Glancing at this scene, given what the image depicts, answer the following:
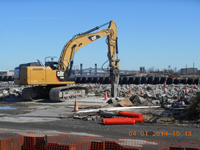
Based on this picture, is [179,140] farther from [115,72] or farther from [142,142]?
[115,72]

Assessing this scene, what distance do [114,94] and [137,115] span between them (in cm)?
954

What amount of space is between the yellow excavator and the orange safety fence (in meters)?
8.63

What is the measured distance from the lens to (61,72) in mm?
18750

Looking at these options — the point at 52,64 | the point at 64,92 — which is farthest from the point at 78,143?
the point at 52,64

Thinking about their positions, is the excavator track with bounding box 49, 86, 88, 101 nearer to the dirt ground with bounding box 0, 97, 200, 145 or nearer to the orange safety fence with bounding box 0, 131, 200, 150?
the dirt ground with bounding box 0, 97, 200, 145

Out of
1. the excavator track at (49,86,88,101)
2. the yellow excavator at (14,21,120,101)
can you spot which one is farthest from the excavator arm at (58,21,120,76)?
the excavator track at (49,86,88,101)

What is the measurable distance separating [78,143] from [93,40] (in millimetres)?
14103

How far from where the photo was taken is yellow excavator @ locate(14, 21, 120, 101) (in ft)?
57.1

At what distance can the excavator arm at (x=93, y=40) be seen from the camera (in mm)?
19516

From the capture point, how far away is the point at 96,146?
21.5ft

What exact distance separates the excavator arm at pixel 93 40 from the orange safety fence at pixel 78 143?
1087 cm

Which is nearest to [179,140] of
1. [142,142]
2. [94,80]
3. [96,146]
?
[142,142]
